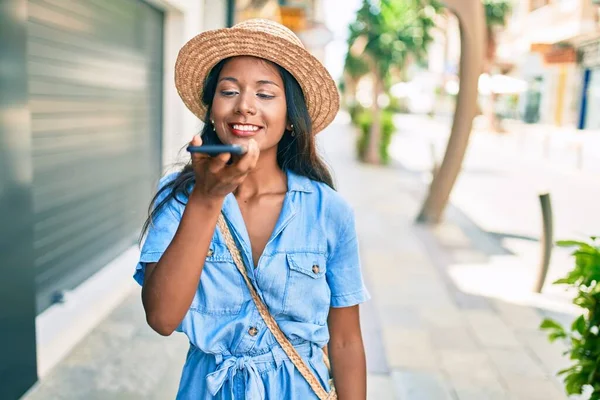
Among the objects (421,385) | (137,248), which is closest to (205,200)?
(421,385)

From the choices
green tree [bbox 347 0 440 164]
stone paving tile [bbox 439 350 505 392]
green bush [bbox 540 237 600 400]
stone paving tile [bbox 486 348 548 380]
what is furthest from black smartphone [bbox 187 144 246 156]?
green tree [bbox 347 0 440 164]

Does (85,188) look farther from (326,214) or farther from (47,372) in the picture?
(326,214)

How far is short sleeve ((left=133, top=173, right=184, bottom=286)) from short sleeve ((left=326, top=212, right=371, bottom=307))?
39 centimetres

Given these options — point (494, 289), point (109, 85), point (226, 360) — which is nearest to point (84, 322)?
point (109, 85)

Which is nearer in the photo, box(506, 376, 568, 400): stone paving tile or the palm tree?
box(506, 376, 568, 400): stone paving tile

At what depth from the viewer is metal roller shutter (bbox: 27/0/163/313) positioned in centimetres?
400

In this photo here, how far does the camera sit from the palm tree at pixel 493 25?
1095 inches

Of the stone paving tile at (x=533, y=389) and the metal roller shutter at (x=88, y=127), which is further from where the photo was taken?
the metal roller shutter at (x=88, y=127)

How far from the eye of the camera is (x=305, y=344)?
157 centimetres

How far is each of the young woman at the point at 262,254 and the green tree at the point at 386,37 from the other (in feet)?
46.9

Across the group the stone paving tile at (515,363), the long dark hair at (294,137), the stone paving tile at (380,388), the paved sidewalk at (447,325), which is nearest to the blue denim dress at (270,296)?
the long dark hair at (294,137)

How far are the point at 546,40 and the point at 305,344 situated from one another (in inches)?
1132

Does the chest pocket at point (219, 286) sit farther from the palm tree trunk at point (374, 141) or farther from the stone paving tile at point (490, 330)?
the palm tree trunk at point (374, 141)

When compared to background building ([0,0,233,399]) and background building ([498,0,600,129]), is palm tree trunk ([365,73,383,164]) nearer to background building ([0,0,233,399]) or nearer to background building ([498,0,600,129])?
background building ([0,0,233,399])
